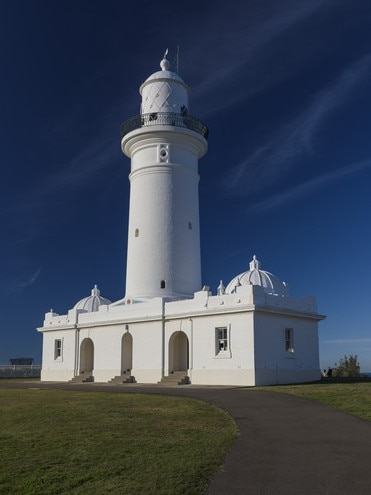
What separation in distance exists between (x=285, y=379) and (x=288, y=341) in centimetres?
196

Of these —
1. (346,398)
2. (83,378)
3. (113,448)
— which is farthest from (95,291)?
(113,448)

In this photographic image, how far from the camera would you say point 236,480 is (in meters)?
7.09

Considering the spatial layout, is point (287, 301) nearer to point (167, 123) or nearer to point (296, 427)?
point (167, 123)

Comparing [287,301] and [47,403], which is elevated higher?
[287,301]

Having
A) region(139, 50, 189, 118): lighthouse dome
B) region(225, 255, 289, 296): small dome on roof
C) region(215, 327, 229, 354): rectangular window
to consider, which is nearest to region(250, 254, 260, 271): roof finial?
region(225, 255, 289, 296): small dome on roof

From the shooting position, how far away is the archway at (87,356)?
33750mm

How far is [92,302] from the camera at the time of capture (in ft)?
120

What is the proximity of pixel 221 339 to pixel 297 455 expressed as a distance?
1758 cm

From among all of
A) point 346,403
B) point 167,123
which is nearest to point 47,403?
point 346,403

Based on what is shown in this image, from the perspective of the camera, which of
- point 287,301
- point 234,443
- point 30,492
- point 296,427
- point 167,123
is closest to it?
point 30,492

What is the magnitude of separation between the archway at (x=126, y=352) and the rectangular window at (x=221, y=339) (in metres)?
6.46

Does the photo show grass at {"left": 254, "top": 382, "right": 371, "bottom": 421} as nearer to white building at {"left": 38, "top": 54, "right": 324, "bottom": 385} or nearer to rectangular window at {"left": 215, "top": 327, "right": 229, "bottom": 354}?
white building at {"left": 38, "top": 54, "right": 324, "bottom": 385}

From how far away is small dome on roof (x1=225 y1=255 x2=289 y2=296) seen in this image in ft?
93.4

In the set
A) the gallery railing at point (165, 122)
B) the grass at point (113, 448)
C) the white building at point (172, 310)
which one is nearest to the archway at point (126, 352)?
the white building at point (172, 310)
